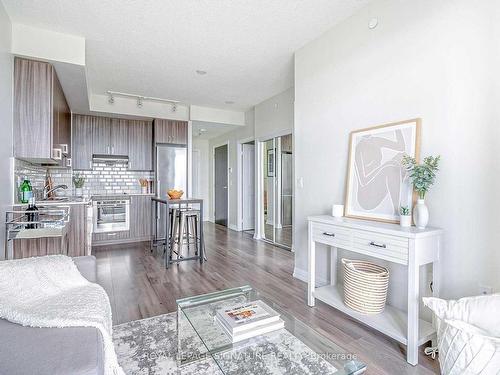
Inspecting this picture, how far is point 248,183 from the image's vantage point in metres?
6.28

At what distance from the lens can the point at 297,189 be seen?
325cm

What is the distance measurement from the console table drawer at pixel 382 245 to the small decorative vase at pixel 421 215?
0.73 ft

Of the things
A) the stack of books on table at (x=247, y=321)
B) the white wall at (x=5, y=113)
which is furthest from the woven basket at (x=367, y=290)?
the white wall at (x=5, y=113)

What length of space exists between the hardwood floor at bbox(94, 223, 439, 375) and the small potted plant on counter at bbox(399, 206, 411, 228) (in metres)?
0.85

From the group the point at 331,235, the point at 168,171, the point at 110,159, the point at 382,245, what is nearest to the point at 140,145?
the point at 110,159

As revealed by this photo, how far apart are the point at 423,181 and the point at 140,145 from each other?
198 inches

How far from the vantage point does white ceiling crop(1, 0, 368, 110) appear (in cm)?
242

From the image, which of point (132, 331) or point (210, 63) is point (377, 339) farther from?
point (210, 63)

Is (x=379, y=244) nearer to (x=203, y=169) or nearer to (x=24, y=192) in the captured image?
(x=24, y=192)

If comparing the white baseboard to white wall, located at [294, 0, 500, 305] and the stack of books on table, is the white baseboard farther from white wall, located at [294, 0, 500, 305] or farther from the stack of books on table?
the stack of books on table

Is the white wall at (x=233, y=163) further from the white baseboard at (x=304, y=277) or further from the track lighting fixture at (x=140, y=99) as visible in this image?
the white baseboard at (x=304, y=277)

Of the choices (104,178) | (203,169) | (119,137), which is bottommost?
(104,178)

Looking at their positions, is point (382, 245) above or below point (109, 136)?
below

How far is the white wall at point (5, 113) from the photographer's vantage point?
2.34m
